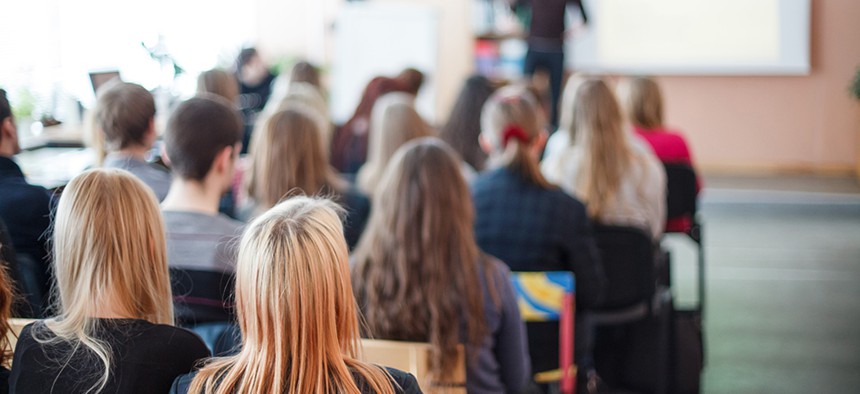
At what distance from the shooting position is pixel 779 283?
565 cm

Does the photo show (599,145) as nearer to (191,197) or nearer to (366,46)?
(191,197)

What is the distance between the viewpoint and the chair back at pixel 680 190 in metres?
4.30

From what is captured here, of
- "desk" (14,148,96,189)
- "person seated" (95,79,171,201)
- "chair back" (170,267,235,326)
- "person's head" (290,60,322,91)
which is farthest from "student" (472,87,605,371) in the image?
"person's head" (290,60,322,91)

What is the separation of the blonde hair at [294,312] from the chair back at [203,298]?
956mm

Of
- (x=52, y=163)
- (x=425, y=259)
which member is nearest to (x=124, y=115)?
(x=425, y=259)

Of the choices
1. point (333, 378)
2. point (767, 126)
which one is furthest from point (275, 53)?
point (333, 378)

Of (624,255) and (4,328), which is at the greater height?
(4,328)

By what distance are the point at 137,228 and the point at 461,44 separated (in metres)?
7.26

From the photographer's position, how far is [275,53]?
9.18m

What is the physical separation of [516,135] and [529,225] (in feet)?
0.92

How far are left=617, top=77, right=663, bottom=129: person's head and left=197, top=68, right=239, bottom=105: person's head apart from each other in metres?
1.86

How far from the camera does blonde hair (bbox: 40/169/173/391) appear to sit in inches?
68.6

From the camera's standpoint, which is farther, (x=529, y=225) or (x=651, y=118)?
(x=651, y=118)

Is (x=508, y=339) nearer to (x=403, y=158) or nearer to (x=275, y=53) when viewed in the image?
(x=403, y=158)
